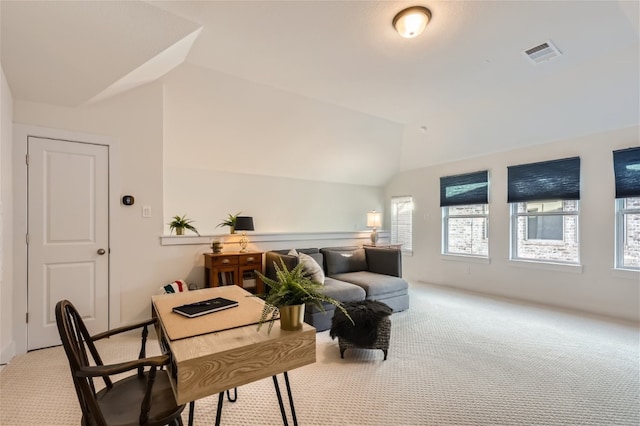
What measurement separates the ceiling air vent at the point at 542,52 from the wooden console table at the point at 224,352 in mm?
3381

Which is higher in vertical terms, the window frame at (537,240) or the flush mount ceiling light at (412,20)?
the flush mount ceiling light at (412,20)

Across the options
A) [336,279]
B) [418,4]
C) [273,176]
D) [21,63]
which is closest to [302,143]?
[273,176]

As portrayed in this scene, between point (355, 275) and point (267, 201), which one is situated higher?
point (267, 201)

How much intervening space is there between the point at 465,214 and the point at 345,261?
2552 millimetres

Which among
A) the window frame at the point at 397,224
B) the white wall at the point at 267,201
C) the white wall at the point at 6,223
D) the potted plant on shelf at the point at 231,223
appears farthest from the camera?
the window frame at the point at 397,224

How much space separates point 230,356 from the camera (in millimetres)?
1184

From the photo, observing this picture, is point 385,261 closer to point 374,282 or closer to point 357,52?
point 374,282

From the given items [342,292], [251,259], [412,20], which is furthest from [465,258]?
[412,20]

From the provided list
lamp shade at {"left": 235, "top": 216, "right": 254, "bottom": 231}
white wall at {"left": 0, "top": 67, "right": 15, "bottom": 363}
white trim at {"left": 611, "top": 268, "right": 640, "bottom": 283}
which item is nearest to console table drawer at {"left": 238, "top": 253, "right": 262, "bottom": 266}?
lamp shade at {"left": 235, "top": 216, "right": 254, "bottom": 231}

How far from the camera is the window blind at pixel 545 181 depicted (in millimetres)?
4109

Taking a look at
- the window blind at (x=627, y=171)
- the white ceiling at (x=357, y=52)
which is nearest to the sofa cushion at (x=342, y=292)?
the white ceiling at (x=357, y=52)

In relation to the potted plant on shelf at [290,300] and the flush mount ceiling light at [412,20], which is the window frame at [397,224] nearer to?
the flush mount ceiling light at [412,20]

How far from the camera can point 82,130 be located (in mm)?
2969

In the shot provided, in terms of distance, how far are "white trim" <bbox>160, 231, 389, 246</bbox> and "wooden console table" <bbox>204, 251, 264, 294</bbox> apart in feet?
0.81
